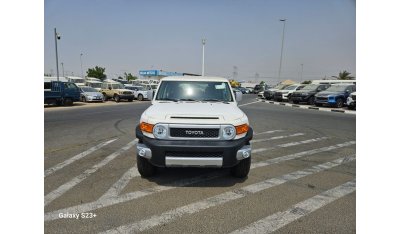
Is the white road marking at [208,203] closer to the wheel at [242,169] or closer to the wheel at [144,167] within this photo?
the wheel at [242,169]

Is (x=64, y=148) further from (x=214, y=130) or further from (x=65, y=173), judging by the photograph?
(x=214, y=130)

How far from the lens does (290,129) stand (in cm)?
1043

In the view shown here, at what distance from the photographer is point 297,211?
3736mm

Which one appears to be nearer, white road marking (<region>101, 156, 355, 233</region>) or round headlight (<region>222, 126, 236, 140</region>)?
white road marking (<region>101, 156, 355, 233</region>)

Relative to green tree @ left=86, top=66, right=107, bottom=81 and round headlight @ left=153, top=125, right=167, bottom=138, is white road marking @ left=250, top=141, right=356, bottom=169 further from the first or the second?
green tree @ left=86, top=66, right=107, bottom=81

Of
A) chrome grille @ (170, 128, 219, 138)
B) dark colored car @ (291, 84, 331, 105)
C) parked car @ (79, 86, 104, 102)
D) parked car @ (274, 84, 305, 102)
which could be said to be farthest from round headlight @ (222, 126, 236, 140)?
parked car @ (274, 84, 305, 102)

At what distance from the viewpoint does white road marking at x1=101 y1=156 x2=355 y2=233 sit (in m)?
3.28

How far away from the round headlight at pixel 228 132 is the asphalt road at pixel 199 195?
2.72 ft

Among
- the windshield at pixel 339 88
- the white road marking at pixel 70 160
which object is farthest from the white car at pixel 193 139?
the windshield at pixel 339 88

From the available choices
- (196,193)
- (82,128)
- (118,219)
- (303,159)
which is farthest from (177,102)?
(82,128)

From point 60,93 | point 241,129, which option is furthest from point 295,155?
point 60,93

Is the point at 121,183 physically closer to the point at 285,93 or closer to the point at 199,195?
the point at 199,195

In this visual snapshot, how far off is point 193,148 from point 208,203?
805 mm

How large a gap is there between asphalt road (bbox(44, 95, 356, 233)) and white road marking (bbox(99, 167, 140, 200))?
1 centimetres
